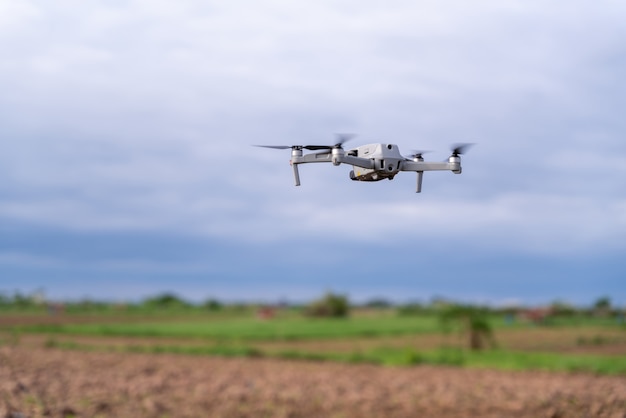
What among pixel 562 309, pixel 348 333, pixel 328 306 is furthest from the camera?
pixel 328 306

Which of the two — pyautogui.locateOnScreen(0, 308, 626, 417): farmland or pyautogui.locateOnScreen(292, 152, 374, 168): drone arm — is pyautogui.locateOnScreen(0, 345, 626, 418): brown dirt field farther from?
pyautogui.locateOnScreen(292, 152, 374, 168): drone arm

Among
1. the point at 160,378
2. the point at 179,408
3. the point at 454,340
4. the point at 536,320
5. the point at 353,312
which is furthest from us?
the point at 353,312

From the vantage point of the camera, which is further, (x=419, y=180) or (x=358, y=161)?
(x=419, y=180)

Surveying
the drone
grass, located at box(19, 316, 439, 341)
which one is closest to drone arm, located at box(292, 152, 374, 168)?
the drone

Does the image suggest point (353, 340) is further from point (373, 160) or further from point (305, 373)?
point (373, 160)

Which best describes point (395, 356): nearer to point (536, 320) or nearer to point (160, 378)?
point (160, 378)

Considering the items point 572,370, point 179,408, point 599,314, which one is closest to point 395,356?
point 572,370

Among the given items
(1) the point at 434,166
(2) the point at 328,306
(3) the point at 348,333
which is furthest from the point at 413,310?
(1) the point at 434,166
